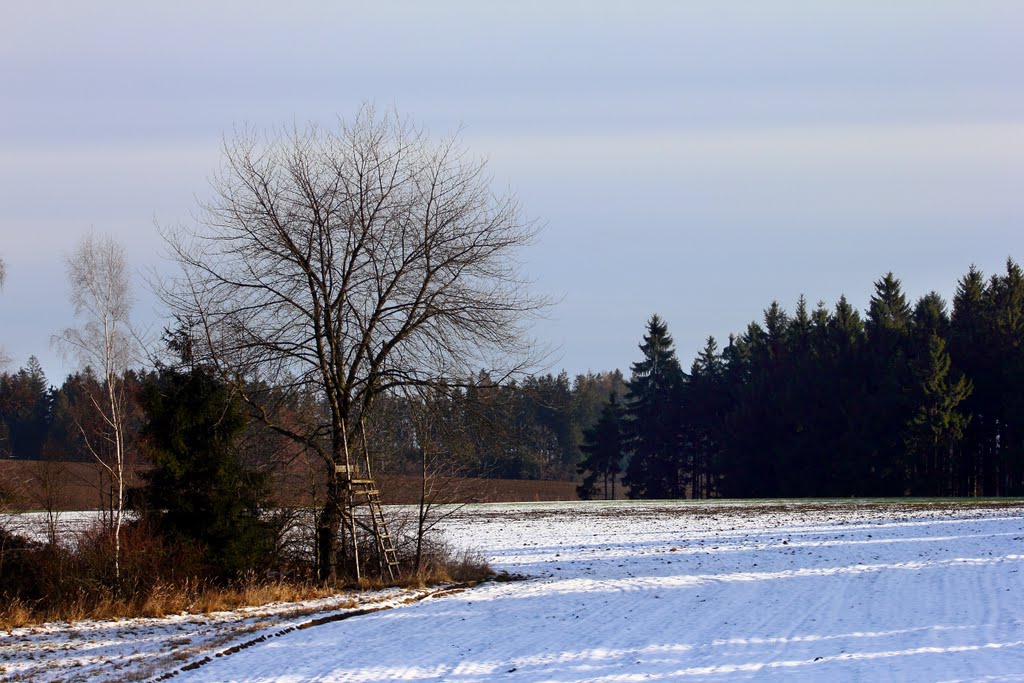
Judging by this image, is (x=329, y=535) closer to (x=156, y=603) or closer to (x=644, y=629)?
(x=156, y=603)

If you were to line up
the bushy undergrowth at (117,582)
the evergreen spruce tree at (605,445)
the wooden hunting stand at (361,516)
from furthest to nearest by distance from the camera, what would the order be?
the evergreen spruce tree at (605,445) → the wooden hunting stand at (361,516) → the bushy undergrowth at (117,582)

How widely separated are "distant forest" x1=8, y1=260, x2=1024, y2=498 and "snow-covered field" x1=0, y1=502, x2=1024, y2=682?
26.7 metres

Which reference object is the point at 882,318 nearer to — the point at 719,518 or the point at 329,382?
the point at 719,518

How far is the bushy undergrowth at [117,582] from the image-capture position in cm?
1789

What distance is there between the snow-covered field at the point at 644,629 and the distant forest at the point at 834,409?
26663 mm

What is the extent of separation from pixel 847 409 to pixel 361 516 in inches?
2300

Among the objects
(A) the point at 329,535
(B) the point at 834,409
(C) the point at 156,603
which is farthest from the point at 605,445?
(C) the point at 156,603

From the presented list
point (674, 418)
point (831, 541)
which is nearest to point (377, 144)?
point (831, 541)

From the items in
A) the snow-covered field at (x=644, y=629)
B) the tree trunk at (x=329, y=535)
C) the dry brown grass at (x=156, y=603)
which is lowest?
the snow-covered field at (x=644, y=629)

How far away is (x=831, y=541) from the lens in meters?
30.4

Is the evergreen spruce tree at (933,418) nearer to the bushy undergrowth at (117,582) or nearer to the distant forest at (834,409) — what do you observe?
the distant forest at (834,409)

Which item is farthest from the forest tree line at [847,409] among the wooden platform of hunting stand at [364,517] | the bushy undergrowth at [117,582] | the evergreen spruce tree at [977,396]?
the bushy undergrowth at [117,582]

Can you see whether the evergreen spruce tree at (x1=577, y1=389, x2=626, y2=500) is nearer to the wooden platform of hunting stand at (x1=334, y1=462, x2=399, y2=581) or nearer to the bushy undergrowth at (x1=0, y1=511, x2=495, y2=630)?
the wooden platform of hunting stand at (x1=334, y1=462, x2=399, y2=581)

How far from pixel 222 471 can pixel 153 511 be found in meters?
1.52
